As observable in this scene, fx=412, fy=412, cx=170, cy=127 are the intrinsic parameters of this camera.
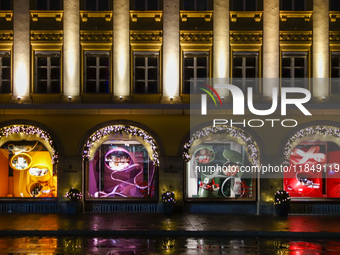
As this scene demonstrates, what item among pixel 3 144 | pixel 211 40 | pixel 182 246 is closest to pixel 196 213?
pixel 182 246

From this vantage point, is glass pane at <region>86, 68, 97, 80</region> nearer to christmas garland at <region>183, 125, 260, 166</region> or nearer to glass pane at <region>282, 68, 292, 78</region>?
christmas garland at <region>183, 125, 260, 166</region>

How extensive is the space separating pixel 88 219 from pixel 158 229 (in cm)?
344

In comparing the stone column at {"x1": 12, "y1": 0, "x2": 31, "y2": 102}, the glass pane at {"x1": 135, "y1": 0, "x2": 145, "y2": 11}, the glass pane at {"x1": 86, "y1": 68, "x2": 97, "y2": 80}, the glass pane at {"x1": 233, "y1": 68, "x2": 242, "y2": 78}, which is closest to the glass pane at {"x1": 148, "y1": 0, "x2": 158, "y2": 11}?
the glass pane at {"x1": 135, "y1": 0, "x2": 145, "y2": 11}

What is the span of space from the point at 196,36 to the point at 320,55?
18.0 ft

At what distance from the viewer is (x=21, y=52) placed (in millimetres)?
17797

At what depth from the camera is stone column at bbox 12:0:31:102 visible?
17.8 m

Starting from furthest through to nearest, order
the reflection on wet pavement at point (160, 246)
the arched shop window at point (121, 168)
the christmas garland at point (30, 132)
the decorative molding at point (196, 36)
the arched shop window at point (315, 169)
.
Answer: the arched shop window at point (315, 169) < the arched shop window at point (121, 168) < the decorative molding at point (196, 36) < the christmas garland at point (30, 132) < the reflection on wet pavement at point (160, 246)

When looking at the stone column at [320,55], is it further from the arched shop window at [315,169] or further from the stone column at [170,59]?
the stone column at [170,59]

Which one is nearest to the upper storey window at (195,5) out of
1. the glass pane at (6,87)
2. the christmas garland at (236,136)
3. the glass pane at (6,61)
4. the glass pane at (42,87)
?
the christmas garland at (236,136)

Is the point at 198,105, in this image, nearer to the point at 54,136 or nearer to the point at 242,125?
the point at 242,125

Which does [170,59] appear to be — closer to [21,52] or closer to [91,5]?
[91,5]

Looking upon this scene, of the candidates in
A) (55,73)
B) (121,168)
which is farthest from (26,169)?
(55,73)

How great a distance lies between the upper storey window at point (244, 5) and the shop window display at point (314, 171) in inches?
253

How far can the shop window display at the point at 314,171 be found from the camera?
60.3ft
